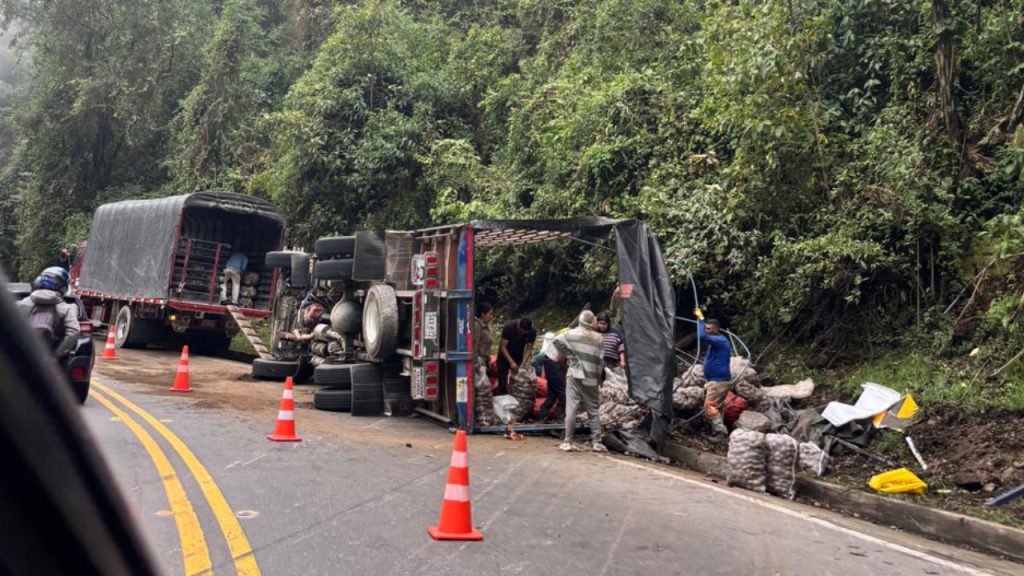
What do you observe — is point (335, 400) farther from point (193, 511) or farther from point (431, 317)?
point (193, 511)

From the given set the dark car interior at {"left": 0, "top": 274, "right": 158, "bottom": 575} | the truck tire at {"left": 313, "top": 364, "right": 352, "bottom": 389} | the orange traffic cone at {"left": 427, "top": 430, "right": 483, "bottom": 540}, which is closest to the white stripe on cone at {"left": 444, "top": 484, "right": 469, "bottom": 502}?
the orange traffic cone at {"left": 427, "top": 430, "right": 483, "bottom": 540}

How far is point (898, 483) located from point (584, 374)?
3.56m

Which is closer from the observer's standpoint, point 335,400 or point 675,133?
point 335,400

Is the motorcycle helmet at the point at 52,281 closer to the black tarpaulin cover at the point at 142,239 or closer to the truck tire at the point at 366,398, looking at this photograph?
the truck tire at the point at 366,398

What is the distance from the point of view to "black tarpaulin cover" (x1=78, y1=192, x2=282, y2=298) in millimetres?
18000

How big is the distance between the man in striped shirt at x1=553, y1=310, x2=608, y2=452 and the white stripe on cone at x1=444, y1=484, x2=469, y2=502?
4173 millimetres

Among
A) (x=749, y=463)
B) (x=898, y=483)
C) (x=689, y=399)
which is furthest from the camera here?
(x=689, y=399)

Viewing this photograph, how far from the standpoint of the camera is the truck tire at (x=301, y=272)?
14398mm

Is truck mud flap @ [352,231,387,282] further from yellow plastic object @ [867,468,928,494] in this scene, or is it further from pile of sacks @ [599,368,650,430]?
yellow plastic object @ [867,468,928,494]

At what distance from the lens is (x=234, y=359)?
19797 mm

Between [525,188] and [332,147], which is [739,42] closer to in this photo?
[525,188]

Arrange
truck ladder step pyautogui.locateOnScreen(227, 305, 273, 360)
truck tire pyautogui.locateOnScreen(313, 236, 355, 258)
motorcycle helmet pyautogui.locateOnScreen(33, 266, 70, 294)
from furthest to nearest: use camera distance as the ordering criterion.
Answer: truck ladder step pyautogui.locateOnScreen(227, 305, 273, 360)
truck tire pyautogui.locateOnScreen(313, 236, 355, 258)
motorcycle helmet pyautogui.locateOnScreen(33, 266, 70, 294)

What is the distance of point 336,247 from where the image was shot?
42.9ft

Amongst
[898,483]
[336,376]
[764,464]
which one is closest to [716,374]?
[764,464]
